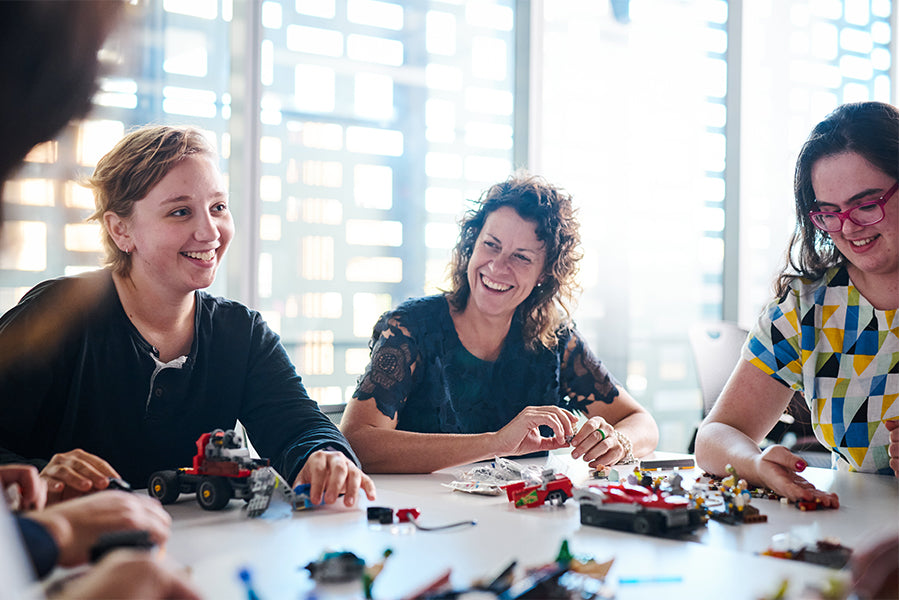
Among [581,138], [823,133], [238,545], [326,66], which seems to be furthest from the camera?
[581,138]

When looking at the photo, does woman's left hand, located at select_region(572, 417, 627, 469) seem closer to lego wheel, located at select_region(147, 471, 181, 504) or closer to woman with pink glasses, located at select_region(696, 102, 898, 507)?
woman with pink glasses, located at select_region(696, 102, 898, 507)

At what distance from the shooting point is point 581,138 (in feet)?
11.5

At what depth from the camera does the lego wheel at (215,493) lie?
43.2 inches

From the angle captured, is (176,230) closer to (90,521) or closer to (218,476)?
(218,476)

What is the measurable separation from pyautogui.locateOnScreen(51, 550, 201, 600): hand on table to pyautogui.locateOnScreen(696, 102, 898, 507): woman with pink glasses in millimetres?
1052

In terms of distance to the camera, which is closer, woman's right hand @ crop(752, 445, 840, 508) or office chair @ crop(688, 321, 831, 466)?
woman's right hand @ crop(752, 445, 840, 508)

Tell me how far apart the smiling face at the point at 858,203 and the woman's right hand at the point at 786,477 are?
0.47 meters

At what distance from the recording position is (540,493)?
116 centimetres

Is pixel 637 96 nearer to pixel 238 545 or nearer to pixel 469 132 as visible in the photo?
pixel 469 132

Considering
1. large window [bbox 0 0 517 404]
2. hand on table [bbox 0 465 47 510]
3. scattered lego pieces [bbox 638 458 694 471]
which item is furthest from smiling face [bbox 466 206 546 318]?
hand on table [bbox 0 465 47 510]

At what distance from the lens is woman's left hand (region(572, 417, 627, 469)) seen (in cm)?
148

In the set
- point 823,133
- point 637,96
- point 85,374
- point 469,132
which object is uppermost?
point 637,96

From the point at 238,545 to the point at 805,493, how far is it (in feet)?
2.90

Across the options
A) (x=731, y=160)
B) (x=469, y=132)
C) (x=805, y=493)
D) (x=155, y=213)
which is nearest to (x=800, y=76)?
(x=731, y=160)
